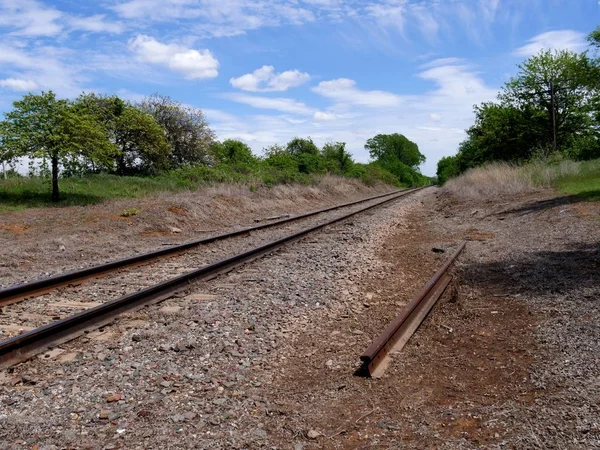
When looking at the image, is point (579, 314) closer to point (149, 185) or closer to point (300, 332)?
point (300, 332)

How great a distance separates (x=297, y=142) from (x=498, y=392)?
208 ft

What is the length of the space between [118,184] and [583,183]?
2067cm

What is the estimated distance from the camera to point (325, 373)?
14.5 ft

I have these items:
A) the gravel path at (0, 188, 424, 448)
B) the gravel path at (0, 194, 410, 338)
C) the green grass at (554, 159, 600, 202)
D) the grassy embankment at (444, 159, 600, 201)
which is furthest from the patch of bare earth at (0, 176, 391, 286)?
the green grass at (554, 159, 600, 202)

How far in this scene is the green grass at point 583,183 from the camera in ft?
57.4

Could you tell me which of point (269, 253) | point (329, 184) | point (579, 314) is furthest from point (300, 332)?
point (329, 184)

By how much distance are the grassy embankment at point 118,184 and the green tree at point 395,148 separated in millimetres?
101549

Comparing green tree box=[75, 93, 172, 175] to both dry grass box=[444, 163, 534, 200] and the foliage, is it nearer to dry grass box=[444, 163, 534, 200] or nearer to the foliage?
dry grass box=[444, 163, 534, 200]

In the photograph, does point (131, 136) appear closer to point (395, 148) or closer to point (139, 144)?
point (139, 144)

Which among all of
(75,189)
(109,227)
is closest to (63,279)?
(109,227)

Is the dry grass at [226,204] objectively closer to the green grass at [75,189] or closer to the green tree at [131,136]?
the green grass at [75,189]

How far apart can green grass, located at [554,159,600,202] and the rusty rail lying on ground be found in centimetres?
1155

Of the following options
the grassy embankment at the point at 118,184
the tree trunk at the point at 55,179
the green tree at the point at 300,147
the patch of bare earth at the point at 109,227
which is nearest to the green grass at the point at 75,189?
the grassy embankment at the point at 118,184

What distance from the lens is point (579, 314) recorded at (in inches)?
216
